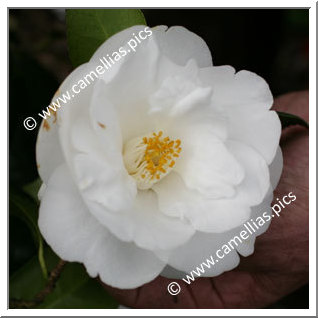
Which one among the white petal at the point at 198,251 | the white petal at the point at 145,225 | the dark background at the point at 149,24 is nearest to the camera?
the white petal at the point at 145,225

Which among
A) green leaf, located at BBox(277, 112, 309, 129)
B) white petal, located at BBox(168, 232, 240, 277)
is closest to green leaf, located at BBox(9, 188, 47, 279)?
white petal, located at BBox(168, 232, 240, 277)

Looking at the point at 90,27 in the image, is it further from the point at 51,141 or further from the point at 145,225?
the point at 145,225

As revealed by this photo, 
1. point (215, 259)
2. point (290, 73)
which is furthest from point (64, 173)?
point (290, 73)

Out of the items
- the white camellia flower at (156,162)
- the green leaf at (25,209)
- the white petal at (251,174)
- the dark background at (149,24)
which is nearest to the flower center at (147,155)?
the white camellia flower at (156,162)

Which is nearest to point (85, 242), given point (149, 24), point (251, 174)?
point (251, 174)

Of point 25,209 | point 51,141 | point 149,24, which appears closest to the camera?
point 51,141

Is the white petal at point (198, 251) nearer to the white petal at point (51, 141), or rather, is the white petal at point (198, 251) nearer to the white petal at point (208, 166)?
the white petal at point (208, 166)
